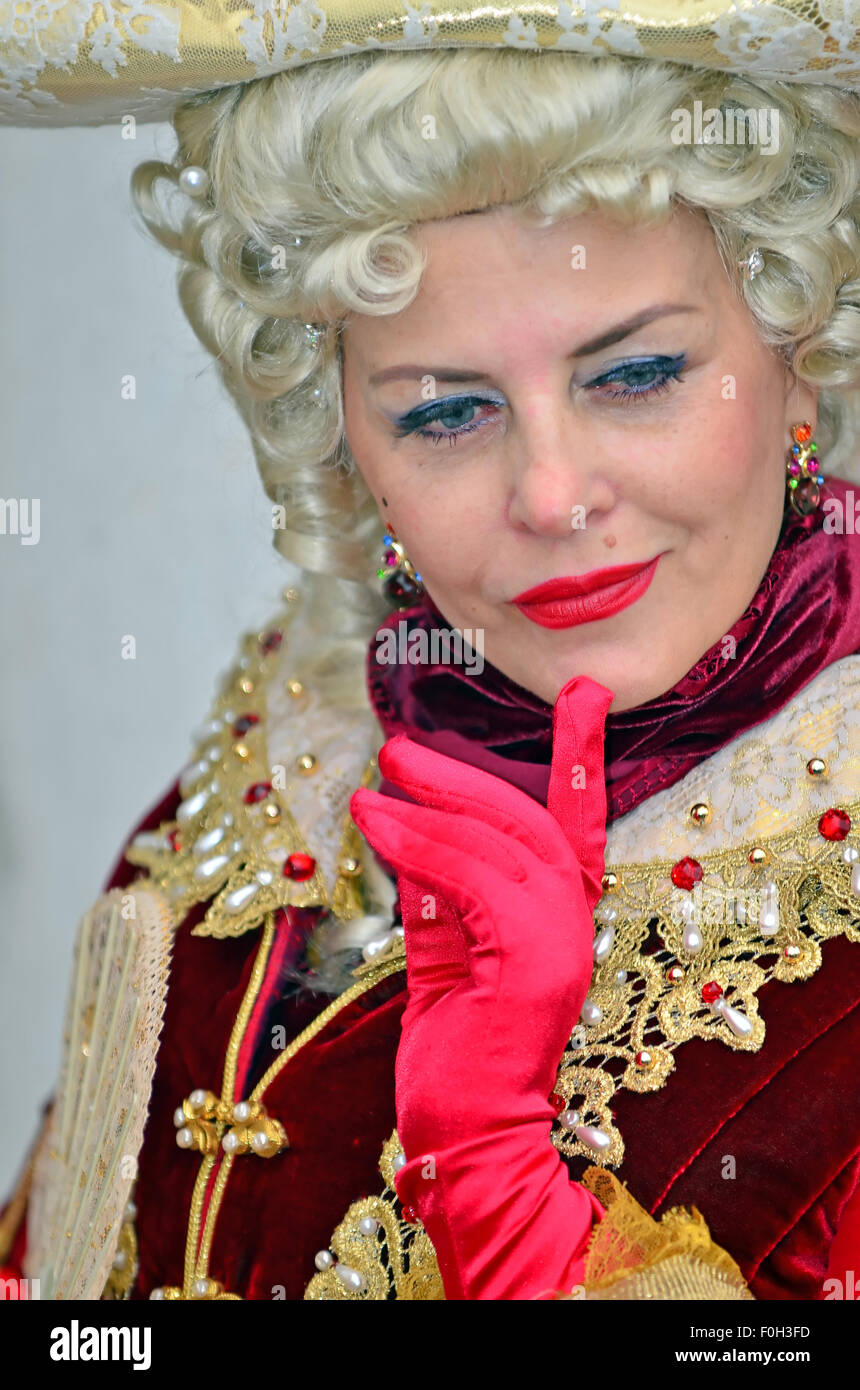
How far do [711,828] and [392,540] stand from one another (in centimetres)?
39

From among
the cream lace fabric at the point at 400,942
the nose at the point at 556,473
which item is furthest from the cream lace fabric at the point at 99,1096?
the nose at the point at 556,473

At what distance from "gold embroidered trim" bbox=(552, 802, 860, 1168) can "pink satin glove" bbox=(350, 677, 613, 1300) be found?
6 cm

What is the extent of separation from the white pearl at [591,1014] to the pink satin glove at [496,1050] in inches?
3.1

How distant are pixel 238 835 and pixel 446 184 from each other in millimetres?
624

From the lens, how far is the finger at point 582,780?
1.14 metres

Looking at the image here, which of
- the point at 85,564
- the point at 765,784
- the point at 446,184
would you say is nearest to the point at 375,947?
the point at 765,784

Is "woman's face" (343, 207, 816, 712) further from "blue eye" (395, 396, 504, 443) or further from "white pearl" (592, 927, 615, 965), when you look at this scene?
"white pearl" (592, 927, 615, 965)

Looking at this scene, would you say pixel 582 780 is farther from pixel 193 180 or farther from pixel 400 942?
pixel 193 180

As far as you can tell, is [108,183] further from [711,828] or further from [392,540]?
[711,828]

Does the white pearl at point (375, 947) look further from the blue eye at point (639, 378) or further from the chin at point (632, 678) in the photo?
the blue eye at point (639, 378)

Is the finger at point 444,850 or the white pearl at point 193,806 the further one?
the white pearl at point 193,806

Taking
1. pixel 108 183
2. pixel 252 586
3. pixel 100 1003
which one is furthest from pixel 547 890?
pixel 108 183

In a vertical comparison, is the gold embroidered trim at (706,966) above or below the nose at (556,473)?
below

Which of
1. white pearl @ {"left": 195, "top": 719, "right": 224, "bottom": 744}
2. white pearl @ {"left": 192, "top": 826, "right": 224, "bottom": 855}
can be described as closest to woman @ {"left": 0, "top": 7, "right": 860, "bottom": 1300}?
white pearl @ {"left": 192, "top": 826, "right": 224, "bottom": 855}
